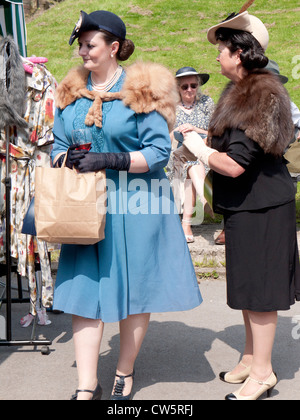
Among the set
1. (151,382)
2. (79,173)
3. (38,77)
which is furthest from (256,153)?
(38,77)

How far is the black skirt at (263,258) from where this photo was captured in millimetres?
3389

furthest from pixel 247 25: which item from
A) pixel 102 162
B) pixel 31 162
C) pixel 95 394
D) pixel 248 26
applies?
pixel 95 394

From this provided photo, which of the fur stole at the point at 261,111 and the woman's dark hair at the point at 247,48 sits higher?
the woman's dark hair at the point at 247,48

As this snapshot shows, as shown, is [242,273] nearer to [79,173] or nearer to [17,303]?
[79,173]

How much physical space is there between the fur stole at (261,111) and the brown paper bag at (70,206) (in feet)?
2.45

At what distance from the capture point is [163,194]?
3455 millimetres

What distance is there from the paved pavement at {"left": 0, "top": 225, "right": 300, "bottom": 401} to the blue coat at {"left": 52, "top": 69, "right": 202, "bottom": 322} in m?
0.61

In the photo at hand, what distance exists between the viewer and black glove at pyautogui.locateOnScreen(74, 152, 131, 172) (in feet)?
10.4

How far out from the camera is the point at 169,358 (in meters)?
4.20

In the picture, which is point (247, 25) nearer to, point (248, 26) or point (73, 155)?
point (248, 26)

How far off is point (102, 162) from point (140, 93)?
412 mm

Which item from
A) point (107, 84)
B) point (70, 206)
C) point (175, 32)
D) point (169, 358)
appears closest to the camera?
point (70, 206)

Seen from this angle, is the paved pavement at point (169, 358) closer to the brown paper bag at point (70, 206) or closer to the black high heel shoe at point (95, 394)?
the black high heel shoe at point (95, 394)

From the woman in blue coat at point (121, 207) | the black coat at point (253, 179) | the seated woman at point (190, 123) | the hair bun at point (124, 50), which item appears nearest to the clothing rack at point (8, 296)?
the woman in blue coat at point (121, 207)
